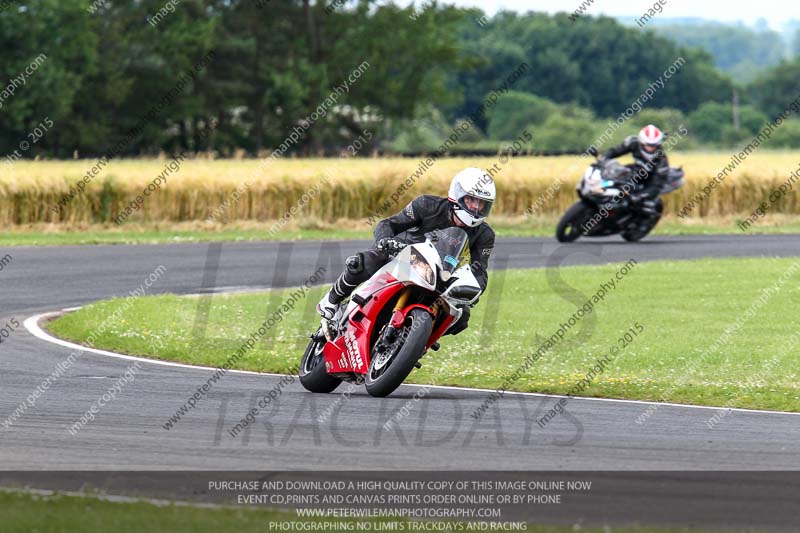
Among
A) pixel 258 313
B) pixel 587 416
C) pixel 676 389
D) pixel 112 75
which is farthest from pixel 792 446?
pixel 112 75

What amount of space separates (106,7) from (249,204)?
40.8m

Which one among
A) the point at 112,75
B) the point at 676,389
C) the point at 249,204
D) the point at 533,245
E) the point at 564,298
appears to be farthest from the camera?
the point at 112,75

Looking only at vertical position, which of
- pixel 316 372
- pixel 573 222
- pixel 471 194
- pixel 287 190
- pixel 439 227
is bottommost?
pixel 287 190

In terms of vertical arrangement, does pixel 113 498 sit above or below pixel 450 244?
below

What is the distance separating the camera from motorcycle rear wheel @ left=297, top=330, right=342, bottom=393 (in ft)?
37.3

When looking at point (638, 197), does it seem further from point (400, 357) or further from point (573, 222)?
point (400, 357)

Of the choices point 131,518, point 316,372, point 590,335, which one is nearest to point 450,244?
point 316,372

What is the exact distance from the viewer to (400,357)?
10344 millimetres

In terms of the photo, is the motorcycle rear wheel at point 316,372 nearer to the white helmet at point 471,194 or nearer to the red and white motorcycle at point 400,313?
the red and white motorcycle at point 400,313

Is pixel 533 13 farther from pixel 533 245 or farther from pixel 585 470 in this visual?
pixel 585 470

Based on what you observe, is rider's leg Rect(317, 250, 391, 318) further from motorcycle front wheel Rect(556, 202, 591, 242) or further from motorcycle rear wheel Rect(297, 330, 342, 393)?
motorcycle front wheel Rect(556, 202, 591, 242)

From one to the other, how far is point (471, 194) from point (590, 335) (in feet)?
17.9

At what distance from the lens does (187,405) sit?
10617 mm

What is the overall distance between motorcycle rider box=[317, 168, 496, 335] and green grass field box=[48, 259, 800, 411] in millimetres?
1640
